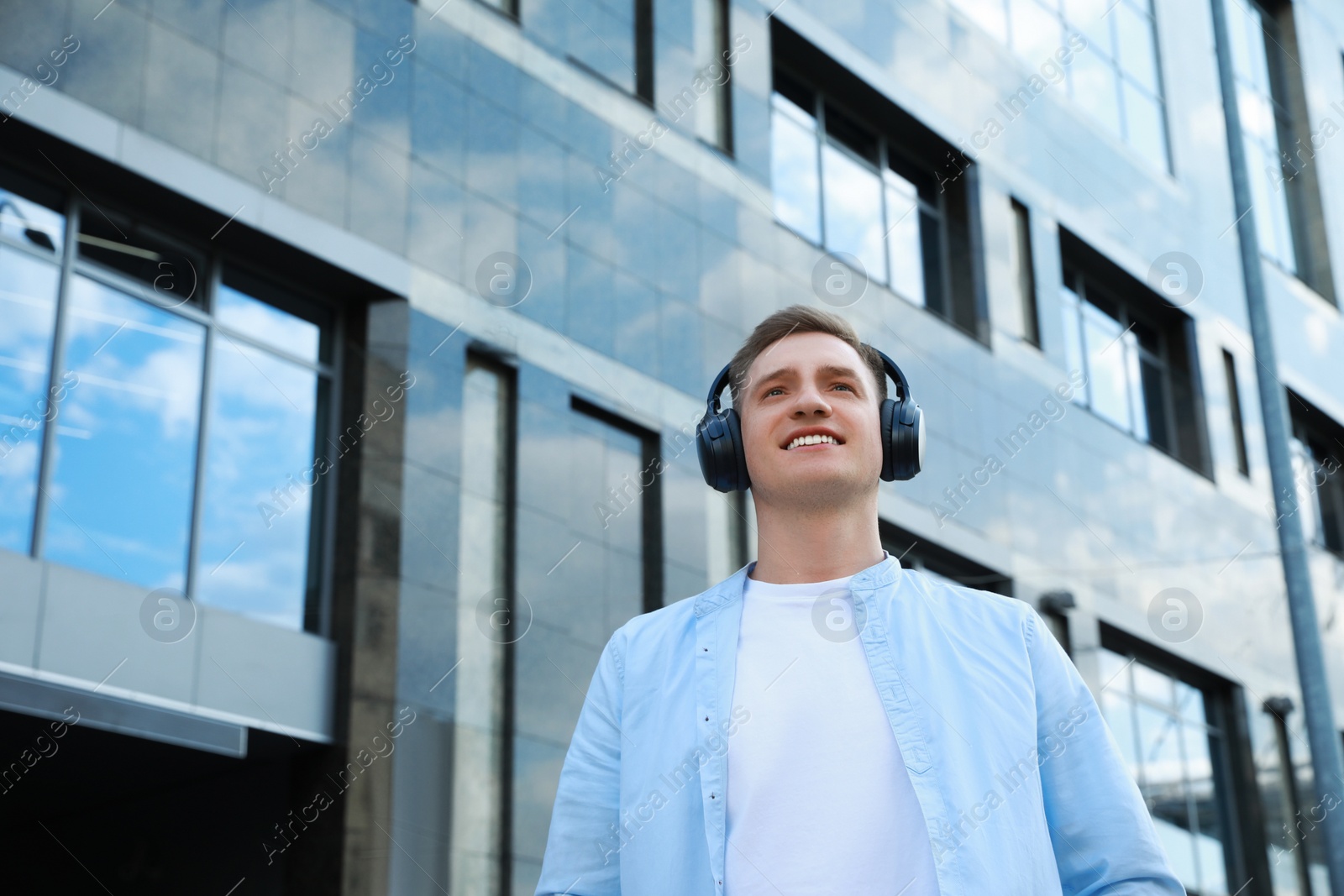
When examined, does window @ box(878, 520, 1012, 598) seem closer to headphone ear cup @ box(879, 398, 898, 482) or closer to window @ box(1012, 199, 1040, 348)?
window @ box(1012, 199, 1040, 348)

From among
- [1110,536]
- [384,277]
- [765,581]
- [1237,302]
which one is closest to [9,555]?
[384,277]

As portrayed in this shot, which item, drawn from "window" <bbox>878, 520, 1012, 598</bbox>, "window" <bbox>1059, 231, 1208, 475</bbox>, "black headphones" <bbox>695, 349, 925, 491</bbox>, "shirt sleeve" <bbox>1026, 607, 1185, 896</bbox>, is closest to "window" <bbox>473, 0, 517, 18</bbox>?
"window" <bbox>878, 520, 1012, 598</bbox>

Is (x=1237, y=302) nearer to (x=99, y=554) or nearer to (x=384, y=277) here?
(x=384, y=277)

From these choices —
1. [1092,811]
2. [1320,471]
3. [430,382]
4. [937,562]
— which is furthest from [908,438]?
[1320,471]

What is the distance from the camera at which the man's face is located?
311 cm

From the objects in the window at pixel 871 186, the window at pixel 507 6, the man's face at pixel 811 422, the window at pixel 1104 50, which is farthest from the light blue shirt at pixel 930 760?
the window at pixel 1104 50

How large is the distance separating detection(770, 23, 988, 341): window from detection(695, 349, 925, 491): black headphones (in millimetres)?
13069

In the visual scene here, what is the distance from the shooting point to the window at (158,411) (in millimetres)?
9781

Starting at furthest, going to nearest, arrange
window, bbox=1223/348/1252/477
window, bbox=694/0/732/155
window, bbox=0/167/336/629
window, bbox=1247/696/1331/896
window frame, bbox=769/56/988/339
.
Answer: window, bbox=1223/348/1252/477 → window, bbox=1247/696/1331/896 → window frame, bbox=769/56/988/339 → window, bbox=694/0/732/155 → window, bbox=0/167/336/629

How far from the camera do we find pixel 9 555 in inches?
364

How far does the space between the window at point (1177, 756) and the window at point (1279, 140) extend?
9014 millimetres

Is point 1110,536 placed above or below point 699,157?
below

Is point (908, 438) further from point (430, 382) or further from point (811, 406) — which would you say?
point (430, 382)

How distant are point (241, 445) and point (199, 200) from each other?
5.94ft
